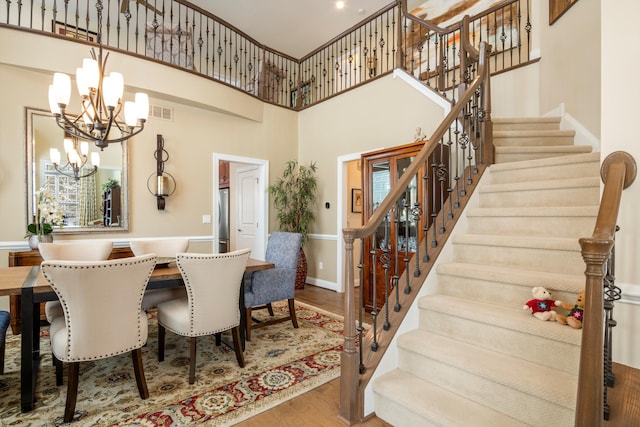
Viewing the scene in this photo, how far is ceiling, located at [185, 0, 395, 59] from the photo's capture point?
5.39 metres

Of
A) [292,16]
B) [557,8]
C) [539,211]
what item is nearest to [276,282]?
[539,211]

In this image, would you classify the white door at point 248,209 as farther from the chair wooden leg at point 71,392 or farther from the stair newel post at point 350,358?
the stair newel post at point 350,358

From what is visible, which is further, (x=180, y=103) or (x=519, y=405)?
(x=180, y=103)

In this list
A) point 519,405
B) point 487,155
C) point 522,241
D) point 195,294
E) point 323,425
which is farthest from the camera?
point 487,155

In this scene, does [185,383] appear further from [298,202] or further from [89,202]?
Result: [298,202]

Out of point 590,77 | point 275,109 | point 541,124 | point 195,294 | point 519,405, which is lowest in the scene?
point 519,405

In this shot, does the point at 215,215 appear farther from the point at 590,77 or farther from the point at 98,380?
the point at 590,77

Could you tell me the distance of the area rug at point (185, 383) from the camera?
1849mm

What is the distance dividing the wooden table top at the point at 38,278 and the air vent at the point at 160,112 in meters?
2.52

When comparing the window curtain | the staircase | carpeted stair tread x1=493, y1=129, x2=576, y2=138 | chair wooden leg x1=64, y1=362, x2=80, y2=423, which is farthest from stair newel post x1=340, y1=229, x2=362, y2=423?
the window curtain

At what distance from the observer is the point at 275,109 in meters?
5.54

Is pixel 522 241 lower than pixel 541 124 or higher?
lower

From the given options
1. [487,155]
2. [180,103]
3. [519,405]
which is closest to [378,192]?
[487,155]

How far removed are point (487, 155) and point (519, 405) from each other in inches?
84.7
